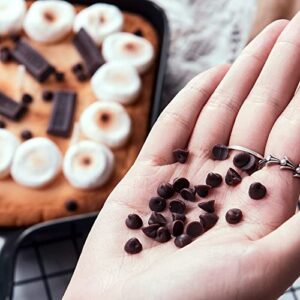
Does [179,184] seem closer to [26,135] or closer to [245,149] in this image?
[245,149]

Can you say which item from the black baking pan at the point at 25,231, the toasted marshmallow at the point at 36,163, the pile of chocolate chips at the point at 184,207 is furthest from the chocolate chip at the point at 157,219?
the toasted marshmallow at the point at 36,163

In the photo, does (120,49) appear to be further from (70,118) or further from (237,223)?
(237,223)

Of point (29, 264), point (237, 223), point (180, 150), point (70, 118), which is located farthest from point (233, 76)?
point (29, 264)

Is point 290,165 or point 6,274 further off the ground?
point 290,165

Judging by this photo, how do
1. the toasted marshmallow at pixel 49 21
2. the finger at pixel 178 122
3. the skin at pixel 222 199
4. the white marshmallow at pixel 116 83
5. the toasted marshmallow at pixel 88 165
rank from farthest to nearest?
1. the toasted marshmallow at pixel 49 21
2. the white marshmallow at pixel 116 83
3. the toasted marshmallow at pixel 88 165
4. the finger at pixel 178 122
5. the skin at pixel 222 199

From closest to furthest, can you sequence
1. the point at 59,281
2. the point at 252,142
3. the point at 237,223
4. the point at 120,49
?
the point at 237,223, the point at 252,142, the point at 59,281, the point at 120,49

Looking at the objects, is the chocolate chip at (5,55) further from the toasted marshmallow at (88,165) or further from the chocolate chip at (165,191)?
the chocolate chip at (165,191)

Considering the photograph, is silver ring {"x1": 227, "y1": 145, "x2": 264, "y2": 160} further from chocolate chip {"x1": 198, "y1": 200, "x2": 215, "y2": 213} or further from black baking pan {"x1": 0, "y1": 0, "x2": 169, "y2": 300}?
black baking pan {"x1": 0, "y1": 0, "x2": 169, "y2": 300}
